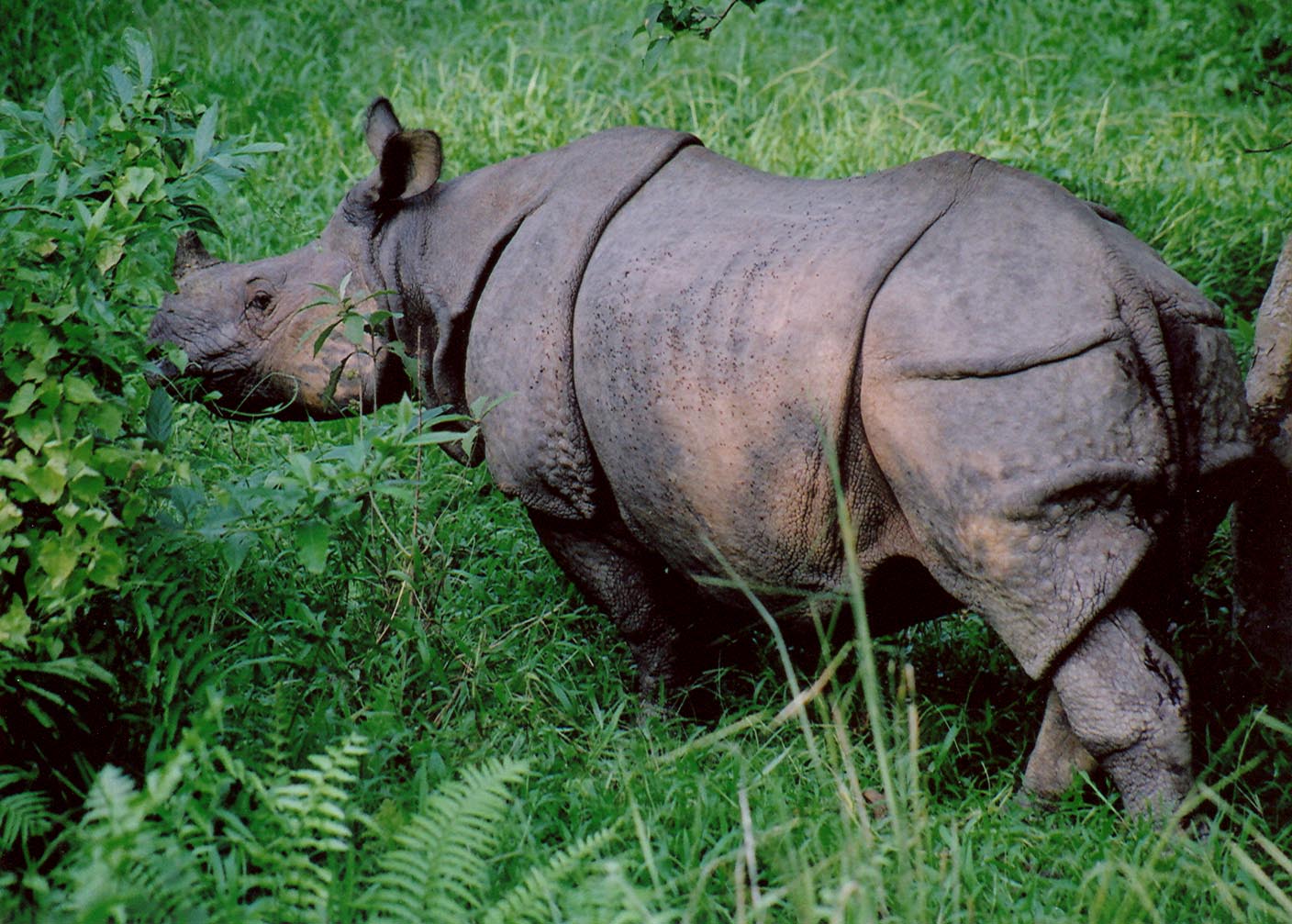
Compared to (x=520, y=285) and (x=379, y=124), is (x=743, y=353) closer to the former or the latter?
(x=520, y=285)

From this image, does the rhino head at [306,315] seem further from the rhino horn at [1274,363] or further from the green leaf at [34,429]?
the rhino horn at [1274,363]

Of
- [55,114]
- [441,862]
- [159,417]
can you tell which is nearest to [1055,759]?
[441,862]

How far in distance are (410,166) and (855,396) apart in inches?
80.9

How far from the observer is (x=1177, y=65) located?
8.57 metres

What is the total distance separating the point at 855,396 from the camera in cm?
349

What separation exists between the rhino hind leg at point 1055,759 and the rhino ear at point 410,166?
2604 millimetres

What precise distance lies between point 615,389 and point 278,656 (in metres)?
1.15

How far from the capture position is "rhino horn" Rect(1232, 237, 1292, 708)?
398 centimetres

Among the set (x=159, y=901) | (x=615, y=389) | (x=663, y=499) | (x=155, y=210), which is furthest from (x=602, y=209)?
(x=159, y=901)

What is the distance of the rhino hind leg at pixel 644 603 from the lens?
457cm

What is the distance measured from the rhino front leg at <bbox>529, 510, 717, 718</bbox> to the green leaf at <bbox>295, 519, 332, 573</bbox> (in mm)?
1180

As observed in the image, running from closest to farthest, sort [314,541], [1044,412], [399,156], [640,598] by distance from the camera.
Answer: [1044,412], [314,541], [640,598], [399,156]

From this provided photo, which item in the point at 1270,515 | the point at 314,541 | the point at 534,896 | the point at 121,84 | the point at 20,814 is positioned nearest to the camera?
the point at 534,896

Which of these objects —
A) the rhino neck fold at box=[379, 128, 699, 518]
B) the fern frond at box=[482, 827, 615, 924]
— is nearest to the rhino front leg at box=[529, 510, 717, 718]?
the rhino neck fold at box=[379, 128, 699, 518]
